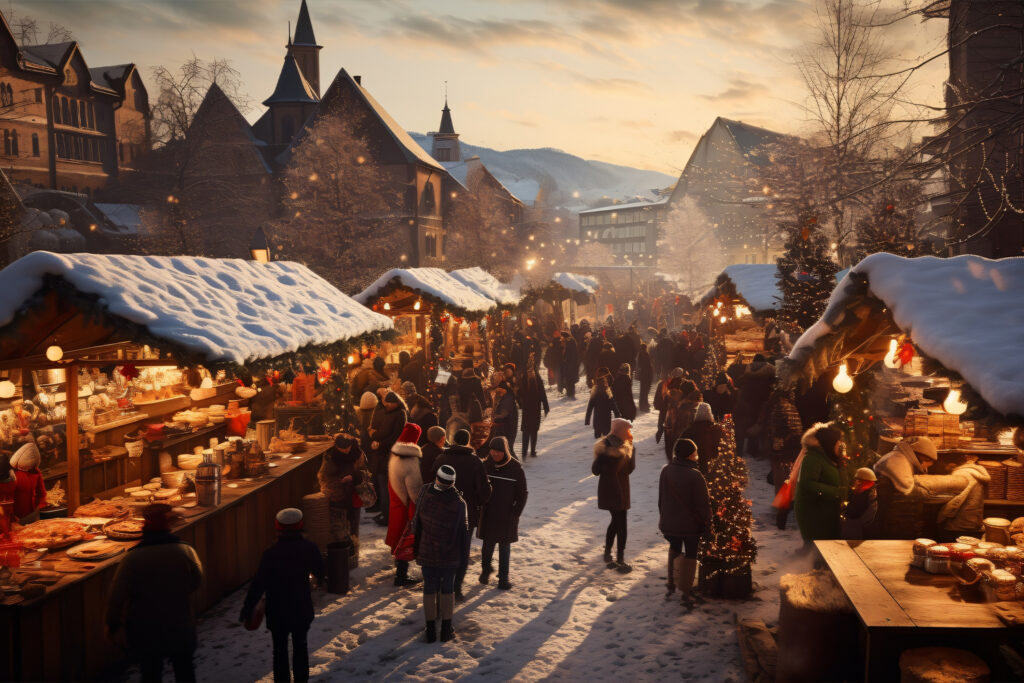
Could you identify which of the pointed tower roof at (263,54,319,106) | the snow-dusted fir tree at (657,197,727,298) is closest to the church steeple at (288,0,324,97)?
the pointed tower roof at (263,54,319,106)

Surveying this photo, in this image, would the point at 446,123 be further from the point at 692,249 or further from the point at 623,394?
the point at 623,394

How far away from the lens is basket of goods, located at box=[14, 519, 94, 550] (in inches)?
265

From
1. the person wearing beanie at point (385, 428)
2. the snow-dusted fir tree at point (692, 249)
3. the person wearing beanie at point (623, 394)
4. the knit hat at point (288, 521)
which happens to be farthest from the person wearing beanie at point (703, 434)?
the snow-dusted fir tree at point (692, 249)

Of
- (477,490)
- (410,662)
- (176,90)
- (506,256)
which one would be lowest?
(410,662)

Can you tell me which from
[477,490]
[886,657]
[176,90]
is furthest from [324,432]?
[176,90]

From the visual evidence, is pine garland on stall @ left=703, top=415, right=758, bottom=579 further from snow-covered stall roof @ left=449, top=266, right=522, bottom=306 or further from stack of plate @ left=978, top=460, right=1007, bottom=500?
snow-covered stall roof @ left=449, top=266, right=522, bottom=306

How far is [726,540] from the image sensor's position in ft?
26.9

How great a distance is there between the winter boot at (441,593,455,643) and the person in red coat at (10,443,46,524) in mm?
4270

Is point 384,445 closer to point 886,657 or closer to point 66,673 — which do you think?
point 66,673

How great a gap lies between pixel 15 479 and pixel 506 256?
41.7 m

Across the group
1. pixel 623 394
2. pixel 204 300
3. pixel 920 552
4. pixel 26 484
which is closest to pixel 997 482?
pixel 920 552

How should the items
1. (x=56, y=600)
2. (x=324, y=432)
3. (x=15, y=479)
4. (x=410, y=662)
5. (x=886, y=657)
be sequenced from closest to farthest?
(x=886, y=657) → (x=56, y=600) → (x=410, y=662) → (x=15, y=479) → (x=324, y=432)

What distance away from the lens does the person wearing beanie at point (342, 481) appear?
8805mm

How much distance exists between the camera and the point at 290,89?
51469 mm
